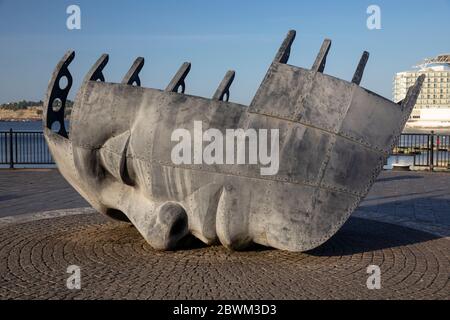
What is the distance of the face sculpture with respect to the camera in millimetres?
6777

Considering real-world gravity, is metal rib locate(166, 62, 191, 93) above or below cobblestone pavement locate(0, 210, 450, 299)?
above

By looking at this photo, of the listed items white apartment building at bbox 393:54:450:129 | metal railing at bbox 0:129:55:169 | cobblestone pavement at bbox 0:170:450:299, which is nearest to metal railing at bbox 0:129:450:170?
metal railing at bbox 0:129:55:169

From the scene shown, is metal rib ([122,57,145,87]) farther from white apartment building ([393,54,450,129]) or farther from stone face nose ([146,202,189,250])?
white apartment building ([393,54,450,129])

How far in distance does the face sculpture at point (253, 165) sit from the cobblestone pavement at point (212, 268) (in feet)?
1.30

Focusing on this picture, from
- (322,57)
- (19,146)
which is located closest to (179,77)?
(322,57)

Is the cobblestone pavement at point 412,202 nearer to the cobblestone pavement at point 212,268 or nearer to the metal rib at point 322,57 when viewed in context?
the cobblestone pavement at point 212,268

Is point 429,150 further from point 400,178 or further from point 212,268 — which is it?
point 212,268

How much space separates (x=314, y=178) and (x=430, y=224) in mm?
4826

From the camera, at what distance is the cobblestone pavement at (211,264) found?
19.3ft

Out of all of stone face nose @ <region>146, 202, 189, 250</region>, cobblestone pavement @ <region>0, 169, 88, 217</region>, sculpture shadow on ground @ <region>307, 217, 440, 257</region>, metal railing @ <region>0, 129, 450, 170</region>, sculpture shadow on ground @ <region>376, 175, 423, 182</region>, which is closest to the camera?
stone face nose @ <region>146, 202, 189, 250</region>

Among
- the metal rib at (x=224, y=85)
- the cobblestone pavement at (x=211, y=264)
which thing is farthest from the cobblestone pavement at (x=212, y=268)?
the metal rib at (x=224, y=85)

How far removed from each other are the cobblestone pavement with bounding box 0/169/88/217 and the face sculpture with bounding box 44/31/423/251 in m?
5.07

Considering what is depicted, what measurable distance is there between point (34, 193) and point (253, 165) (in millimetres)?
9527
